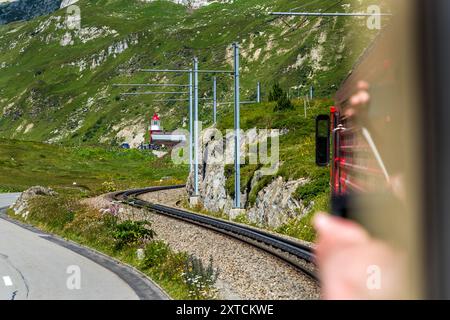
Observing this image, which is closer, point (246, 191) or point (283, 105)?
point (246, 191)

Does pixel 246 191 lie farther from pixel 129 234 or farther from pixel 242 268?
pixel 242 268

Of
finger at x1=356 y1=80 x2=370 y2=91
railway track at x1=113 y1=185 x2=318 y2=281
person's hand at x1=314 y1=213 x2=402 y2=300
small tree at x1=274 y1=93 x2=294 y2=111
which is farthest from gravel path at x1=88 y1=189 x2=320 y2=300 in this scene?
small tree at x1=274 y1=93 x2=294 y2=111

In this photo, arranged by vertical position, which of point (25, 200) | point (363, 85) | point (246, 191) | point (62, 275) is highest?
point (363, 85)

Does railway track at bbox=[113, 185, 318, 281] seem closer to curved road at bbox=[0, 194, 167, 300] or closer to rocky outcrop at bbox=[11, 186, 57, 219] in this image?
curved road at bbox=[0, 194, 167, 300]

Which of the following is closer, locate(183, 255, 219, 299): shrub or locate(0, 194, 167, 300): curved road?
locate(183, 255, 219, 299): shrub

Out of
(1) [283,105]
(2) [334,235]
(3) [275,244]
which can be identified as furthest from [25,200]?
(2) [334,235]

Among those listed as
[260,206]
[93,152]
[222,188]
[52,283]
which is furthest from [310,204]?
[93,152]

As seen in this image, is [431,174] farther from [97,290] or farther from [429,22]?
[97,290]

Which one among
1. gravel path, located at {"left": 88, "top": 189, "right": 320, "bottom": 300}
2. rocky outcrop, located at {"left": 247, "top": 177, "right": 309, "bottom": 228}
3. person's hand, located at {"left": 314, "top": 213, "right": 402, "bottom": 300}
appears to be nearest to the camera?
person's hand, located at {"left": 314, "top": 213, "right": 402, "bottom": 300}
